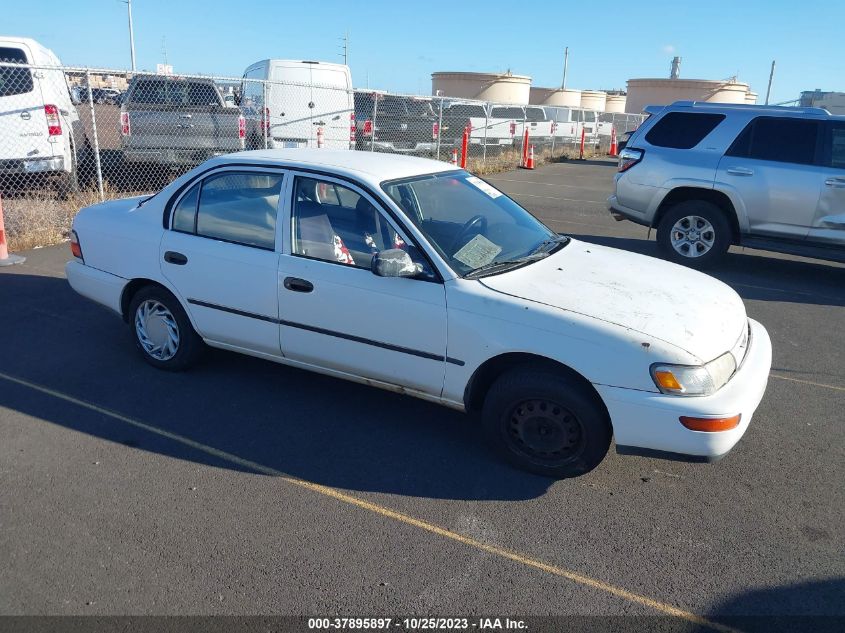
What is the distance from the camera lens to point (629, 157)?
9297mm

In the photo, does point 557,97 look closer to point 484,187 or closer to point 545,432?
point 484,187

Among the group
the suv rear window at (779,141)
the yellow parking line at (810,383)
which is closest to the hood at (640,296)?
the yellow parking line at (810,383)

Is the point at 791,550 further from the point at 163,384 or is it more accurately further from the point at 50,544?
the point at 163,384

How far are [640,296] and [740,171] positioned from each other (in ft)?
18.0

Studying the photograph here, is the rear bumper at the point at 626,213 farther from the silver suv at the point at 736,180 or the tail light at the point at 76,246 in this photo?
the tail light at the point at 76,246

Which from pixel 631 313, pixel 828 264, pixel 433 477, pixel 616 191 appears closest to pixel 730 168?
pixel 616 191

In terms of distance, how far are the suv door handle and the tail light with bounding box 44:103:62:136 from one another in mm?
9105

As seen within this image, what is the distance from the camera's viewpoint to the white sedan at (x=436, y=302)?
3496 mm

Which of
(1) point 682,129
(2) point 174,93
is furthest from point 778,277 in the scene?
(2) point 174,93

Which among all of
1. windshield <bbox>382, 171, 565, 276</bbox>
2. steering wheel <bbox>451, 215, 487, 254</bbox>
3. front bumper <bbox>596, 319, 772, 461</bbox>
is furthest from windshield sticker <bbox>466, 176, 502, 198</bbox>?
front bumper <bbox>596, 319, 772, 461</bbox>

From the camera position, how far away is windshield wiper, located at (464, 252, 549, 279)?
395 cm

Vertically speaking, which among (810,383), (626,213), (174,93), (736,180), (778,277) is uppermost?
(174,93)

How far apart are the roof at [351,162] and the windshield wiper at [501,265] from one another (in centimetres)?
83

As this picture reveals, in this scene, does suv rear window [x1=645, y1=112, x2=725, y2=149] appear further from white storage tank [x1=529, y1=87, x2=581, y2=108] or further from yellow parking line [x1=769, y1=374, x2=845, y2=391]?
white storage tank [x1=529, y1=87, x2=581, y2=108]
